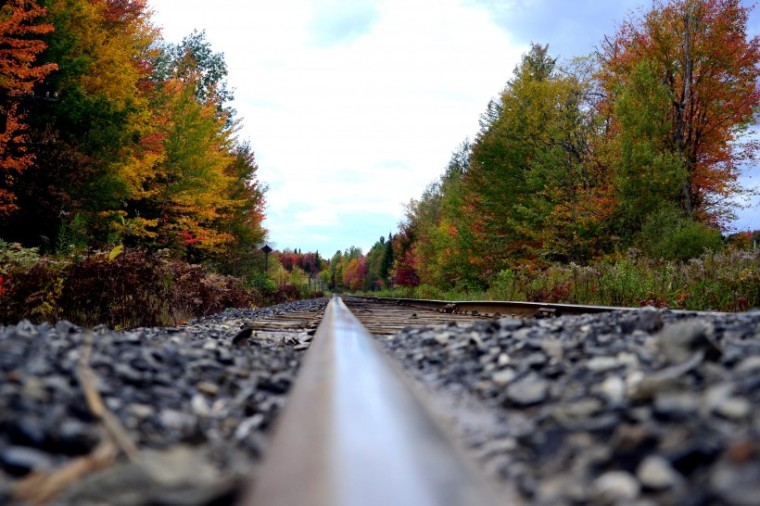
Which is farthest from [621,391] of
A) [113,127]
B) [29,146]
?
[113,127]

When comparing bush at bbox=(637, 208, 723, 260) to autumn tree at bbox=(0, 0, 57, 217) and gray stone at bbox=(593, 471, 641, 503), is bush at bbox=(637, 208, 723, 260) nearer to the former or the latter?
gray stone at bbox=(593, 471, 641, 503)

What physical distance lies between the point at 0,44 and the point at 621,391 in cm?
1426

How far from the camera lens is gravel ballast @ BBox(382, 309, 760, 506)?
1.07 meters

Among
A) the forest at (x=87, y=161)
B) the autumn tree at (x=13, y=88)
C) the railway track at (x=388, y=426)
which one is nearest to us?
the railway track at (x=388, y=426)

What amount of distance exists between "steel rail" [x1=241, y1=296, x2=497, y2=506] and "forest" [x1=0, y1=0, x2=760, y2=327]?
6.54 meters

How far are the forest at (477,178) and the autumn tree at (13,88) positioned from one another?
0.23 ft

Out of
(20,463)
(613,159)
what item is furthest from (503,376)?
(613,159)

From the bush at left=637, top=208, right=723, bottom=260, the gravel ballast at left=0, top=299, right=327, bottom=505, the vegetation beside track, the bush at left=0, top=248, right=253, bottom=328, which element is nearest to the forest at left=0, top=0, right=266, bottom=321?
the bush at left=0, top=248, right=253, bottom=328

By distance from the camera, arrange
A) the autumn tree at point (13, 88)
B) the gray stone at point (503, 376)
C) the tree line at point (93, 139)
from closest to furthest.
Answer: the gray stone at point (503, 376), the autumn tree at point (13, 88), the tree line at point (93, 139)

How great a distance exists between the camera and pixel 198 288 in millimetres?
10336

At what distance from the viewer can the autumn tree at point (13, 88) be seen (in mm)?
9938

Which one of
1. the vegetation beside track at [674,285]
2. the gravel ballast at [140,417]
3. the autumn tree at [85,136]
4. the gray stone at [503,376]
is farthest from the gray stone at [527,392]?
the autumn tree at [85,136]

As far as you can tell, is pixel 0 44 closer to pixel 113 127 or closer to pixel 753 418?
pixel 113 127

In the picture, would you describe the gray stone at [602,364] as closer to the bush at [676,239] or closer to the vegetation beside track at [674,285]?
the vegetation beside track at [674,285]
